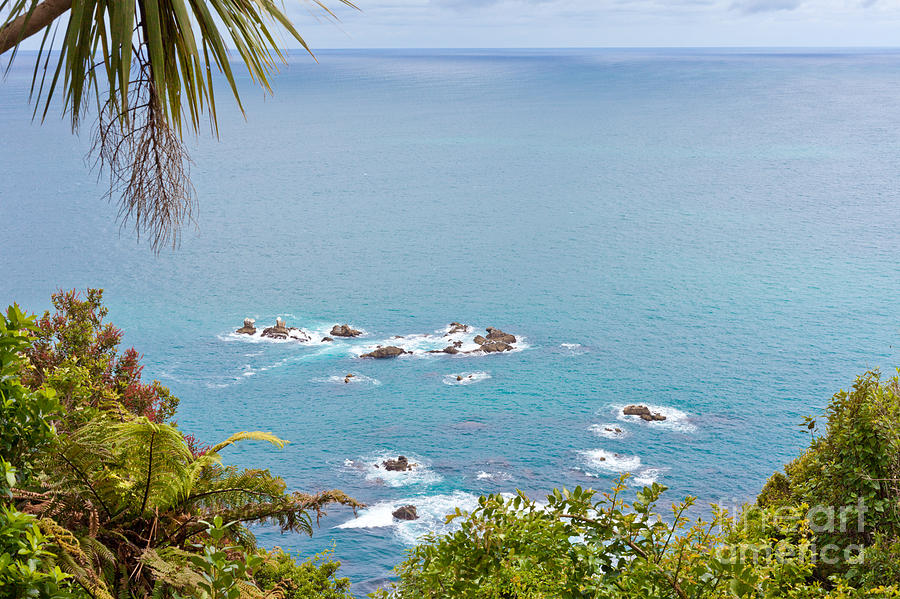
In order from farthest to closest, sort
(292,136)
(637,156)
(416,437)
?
(292,136)
(637,156)
(416,437)

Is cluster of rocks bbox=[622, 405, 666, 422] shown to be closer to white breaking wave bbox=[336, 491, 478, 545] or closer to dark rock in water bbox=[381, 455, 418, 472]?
A: white breaking wave bbox=[336, 491, 478, 545]

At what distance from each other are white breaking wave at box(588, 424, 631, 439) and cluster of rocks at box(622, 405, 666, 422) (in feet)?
4.63

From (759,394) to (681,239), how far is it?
109 ft

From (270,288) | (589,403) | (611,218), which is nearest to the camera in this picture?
(589,403)

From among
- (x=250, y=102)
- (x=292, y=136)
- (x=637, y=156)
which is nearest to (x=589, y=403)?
(x=637, y=156)

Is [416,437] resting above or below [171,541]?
below

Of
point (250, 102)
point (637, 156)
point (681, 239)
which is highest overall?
→ point (250, 102)

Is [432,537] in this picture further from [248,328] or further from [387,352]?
[248,328]

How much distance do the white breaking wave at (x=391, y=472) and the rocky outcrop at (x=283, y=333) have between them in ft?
50.4

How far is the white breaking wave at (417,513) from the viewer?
3206 cm

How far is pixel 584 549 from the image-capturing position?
4180 millimetres

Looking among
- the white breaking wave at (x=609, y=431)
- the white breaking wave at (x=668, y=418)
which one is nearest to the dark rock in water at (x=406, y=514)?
the white breaking wave at (x=609, y=431)

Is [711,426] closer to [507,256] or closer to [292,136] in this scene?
[507,256]

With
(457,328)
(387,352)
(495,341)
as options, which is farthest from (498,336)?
(387,352)
